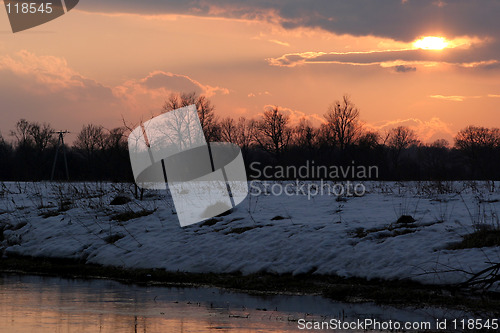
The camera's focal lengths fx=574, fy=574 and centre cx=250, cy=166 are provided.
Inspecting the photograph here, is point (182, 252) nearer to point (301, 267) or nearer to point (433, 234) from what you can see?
point (301, 267)

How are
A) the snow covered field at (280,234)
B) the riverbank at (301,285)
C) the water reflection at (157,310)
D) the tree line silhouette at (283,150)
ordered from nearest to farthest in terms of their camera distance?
the water reflection at (157,310)
the riverbank at (301,285)
the snow covered field at (280,234)
the tree line silhouette at (283,150)

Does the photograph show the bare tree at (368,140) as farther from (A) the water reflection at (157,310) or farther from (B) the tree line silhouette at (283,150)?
(A) the water reflection at (157,310)

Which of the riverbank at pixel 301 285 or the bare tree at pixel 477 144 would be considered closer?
the riverbank at pixel 301 285

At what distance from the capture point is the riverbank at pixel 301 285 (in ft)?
35.2

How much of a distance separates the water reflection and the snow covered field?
6.69 feet

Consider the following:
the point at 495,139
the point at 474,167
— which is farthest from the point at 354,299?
the point at 495,139

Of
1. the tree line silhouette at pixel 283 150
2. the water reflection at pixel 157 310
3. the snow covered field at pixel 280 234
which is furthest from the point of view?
the tree line silhouette at pixel 283 150

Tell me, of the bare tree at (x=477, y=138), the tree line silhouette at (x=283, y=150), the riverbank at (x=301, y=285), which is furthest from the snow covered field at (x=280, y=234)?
the bare tree at (x=477, y=138)

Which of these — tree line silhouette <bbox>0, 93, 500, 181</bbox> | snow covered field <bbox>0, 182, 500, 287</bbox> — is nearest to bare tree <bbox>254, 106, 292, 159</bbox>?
tree line silhouette <bbox>0, 93, 500, 181</bbox>

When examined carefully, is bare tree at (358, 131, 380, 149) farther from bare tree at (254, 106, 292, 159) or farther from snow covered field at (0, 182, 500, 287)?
snow covered field at (0, 182, 500, 287)

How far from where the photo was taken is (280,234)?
16172mm

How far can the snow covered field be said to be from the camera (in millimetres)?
13422

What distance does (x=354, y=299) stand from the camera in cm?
1140

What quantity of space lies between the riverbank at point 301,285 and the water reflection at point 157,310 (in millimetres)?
498
